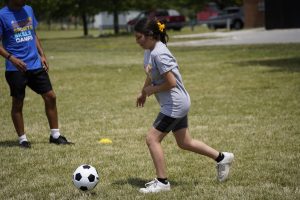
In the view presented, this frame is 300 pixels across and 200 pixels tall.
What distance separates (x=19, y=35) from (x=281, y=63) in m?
11.5

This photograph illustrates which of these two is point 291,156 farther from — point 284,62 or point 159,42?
point 284,62

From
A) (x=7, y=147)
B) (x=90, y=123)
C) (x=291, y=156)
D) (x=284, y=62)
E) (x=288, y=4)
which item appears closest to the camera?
(x=291, y=156)

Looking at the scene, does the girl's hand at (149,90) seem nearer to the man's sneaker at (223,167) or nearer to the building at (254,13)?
the man's sneaker at (223,167)

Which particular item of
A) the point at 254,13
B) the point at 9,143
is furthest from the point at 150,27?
the point at 254,13

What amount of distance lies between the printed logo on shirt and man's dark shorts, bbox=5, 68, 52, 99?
45cm

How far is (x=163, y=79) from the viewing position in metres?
5.52

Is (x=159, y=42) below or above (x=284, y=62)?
above

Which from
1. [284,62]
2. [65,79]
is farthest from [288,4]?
[65,79]

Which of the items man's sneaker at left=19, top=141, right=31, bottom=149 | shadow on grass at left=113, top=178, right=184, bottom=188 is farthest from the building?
shadow on grass at left=113, top=178, right=184, bottom=188

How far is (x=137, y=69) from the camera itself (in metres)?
18.3

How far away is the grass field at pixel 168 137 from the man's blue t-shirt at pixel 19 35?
1.23 metres

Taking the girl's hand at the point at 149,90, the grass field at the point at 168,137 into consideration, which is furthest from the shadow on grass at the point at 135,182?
the girl's hand at the point at 149,90

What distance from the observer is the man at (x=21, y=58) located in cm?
777

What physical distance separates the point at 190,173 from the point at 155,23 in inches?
71.9
